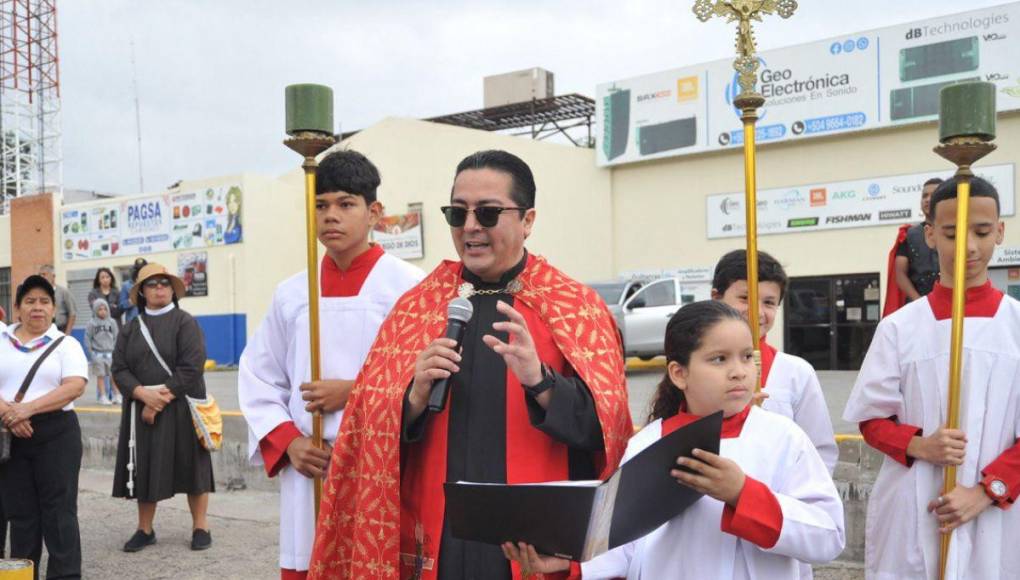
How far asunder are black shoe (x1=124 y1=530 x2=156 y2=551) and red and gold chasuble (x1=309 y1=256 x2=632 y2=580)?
4225 mm

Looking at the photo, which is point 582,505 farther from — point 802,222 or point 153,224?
point 153,224

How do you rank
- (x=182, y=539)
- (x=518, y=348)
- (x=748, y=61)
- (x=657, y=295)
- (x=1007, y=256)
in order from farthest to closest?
1. (x=657, y=295)
2. (x=1007, y=256)
3. (x=182, y=539)
4. (x=748, y=61)
5. (x=518, y=348)

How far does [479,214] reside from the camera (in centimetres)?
250

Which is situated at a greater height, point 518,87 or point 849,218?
point 518,87

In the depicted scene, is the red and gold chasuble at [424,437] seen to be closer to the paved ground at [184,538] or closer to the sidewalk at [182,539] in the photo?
the paved ground at [184,538]

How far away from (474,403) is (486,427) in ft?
0.25

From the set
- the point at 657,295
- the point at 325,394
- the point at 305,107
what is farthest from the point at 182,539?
the point at 657,295

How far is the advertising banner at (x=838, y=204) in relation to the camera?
51.3ft

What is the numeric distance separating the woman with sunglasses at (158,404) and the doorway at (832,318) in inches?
511

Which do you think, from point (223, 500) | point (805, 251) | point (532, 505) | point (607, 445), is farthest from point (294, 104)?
point (805, 251)

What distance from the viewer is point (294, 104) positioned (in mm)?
3174

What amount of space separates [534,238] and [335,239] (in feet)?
57.3

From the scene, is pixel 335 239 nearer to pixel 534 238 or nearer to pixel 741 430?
pixel 741 430

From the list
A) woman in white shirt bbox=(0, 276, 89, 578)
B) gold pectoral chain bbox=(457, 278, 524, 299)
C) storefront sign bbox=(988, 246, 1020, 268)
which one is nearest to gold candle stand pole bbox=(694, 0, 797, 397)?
gold pectoral chain bbox=(457, 278, 524, 299)
